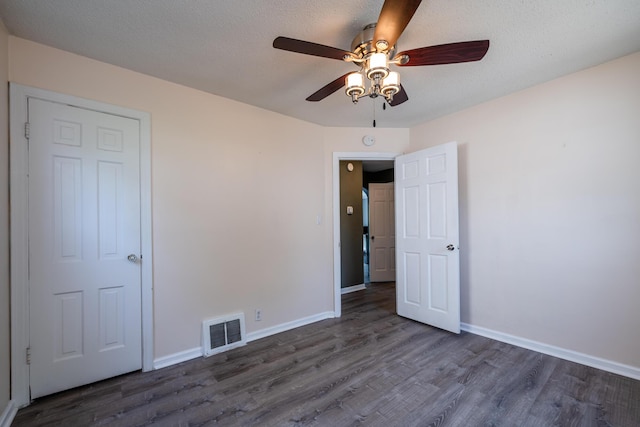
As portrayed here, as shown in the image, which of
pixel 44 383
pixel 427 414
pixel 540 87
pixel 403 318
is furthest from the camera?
pixel 403 318

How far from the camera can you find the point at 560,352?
2377mm

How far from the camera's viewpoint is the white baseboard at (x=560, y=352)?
2075mm

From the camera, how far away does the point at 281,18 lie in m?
1.64

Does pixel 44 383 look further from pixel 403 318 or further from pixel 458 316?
pixel 458 316

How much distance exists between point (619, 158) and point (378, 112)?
202 centimetres

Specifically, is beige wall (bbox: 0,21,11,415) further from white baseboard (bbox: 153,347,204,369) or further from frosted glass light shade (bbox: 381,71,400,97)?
frosted glass light shade (bbox: 381,71,400,97)

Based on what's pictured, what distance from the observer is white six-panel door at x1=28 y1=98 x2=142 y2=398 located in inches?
73.7

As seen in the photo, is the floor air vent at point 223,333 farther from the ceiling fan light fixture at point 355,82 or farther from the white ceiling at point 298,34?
the ceiling fan light fixture at point 355,82

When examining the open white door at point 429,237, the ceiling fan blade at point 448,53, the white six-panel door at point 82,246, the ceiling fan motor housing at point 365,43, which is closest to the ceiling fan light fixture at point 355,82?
the ceiling fan motor housing at point 365,43

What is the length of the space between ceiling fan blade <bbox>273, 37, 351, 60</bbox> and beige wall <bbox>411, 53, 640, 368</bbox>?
6.84ft

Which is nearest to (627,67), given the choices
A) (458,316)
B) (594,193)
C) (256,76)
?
(594,193)

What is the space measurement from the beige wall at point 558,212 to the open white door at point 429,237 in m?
0.25

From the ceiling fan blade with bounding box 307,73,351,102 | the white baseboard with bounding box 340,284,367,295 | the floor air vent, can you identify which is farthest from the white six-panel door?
the white baseboard with bounding box 340,284,367,295

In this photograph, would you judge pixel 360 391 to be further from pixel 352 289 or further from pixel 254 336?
pixel 352 289
